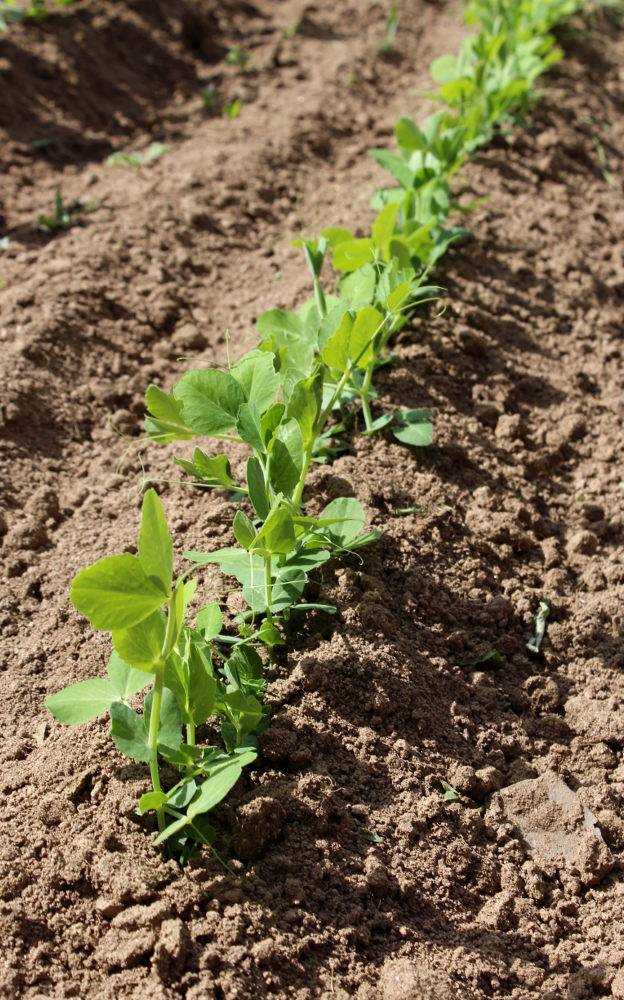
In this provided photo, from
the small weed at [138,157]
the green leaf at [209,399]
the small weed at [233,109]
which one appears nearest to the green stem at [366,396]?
the green leaf at [209,399]

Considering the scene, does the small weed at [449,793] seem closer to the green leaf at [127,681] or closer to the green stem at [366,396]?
the green leaf at [127,681]

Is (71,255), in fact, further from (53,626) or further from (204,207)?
(53,626)

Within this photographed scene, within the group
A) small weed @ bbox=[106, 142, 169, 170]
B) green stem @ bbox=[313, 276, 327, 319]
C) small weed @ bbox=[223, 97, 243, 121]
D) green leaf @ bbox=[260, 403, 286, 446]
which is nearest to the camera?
green leaf @ bbox=[260, 403, 286, 446]

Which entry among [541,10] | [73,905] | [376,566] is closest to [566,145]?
[541,10]

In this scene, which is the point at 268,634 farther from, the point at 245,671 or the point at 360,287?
the point at 360,287

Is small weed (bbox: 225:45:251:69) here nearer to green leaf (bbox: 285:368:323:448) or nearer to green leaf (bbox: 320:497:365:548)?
green leaf (bbox: 285:368:323:448)

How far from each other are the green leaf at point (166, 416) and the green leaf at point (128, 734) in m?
0.63

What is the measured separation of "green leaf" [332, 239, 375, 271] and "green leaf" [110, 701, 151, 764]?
1453 mm

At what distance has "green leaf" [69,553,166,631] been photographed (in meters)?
1.54

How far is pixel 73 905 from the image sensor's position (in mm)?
1690

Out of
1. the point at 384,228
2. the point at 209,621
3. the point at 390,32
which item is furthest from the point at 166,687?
the point at 390,32

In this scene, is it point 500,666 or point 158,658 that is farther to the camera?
point 500,666

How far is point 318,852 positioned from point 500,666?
658mm

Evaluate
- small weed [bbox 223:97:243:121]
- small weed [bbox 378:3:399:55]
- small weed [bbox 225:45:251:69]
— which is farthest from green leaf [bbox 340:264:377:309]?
small weed [bbox 378:3:399:55]
